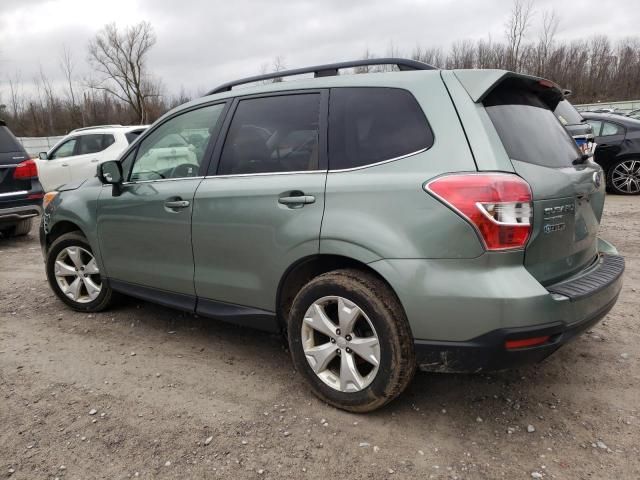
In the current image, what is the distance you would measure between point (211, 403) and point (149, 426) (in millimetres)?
358

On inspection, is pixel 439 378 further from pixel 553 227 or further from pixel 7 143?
pixel 7 143

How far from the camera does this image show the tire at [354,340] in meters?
2.47

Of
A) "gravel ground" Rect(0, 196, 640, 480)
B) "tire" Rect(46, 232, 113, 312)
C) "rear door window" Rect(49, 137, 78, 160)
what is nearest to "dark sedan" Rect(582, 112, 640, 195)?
"gravel ground" Rect(0, 196, 640, 480)

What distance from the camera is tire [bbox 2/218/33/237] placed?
8.16 m

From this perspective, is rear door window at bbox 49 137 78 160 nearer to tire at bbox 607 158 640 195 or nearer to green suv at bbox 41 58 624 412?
green suv at bbox 41 58 624 412

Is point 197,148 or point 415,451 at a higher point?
point 197,148

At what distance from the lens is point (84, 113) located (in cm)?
5300

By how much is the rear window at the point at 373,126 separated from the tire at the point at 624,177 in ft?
29.0

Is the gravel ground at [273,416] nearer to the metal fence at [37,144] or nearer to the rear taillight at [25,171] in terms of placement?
the rear taillight at [25,171]

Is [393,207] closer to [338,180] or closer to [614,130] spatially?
[338,180]

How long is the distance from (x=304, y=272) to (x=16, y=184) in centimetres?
593

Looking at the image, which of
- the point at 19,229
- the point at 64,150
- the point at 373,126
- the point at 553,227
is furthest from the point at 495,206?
the point at 64,150

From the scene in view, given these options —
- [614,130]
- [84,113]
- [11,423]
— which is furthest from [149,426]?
[84,113]

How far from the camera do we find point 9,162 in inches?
277
